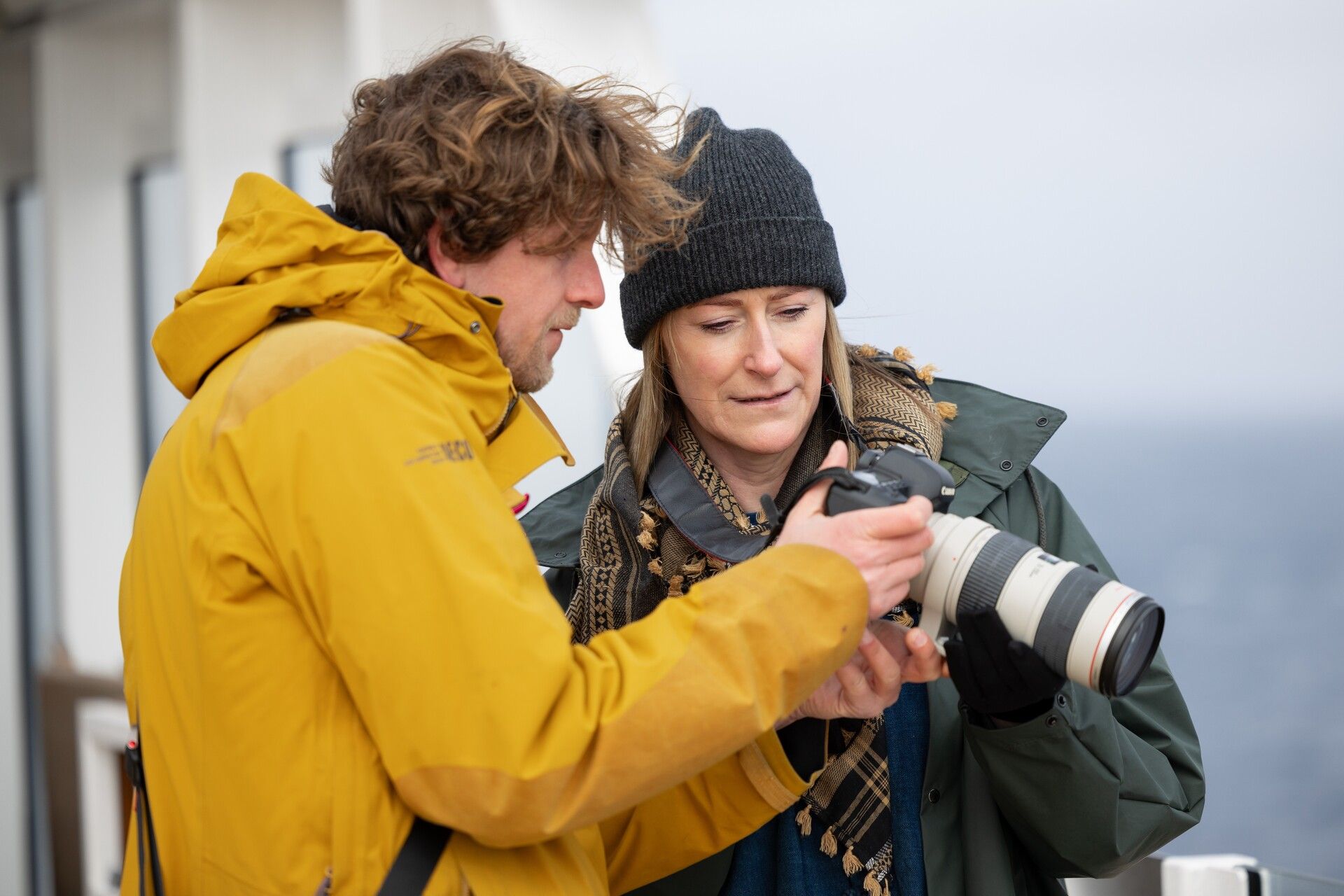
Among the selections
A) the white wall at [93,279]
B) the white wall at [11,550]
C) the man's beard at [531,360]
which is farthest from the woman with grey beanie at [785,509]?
the white wall at [11,550]

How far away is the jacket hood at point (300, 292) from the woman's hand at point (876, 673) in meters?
0.53

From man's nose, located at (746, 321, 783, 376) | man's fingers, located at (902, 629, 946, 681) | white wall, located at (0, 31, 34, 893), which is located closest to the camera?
man's fingers, located at (902, 629, 946, 681)

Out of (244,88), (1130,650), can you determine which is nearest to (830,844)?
(1130,650)

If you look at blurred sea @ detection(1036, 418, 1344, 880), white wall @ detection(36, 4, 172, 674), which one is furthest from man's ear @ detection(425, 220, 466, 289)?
white wall @ detection(36, 4, 172, 674)

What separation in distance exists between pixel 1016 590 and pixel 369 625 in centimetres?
65

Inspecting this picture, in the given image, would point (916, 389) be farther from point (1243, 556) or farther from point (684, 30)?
point (684, 30)

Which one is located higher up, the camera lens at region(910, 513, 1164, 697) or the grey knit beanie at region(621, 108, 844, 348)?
the grey knit beanie at region(621, 108, 844, 348)

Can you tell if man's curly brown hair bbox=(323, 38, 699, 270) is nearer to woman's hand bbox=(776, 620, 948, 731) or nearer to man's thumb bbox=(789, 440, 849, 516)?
man's thumb bbox=(789, 440, 849, 516)

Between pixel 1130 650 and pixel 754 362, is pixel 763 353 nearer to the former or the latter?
pixel 754 362

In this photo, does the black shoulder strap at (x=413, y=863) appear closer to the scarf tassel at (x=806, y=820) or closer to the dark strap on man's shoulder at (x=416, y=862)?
the dark strap on man's shoulder at (x=416, y=862)

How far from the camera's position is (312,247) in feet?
3.73

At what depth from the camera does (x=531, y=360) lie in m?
1.30

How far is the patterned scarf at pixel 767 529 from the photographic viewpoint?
1.59 metres

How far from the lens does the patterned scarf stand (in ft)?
5.20
